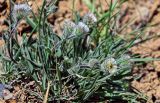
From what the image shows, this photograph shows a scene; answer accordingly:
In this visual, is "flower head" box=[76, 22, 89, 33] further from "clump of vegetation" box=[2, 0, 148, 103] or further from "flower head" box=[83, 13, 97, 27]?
"flower head" box=[83, 13, 97, 27]

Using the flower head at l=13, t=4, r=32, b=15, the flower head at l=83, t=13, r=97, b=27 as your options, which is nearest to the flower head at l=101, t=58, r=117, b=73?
the flower head at l=83, t=13, r=97, b=27

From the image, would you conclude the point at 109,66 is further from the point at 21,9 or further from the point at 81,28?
the point at 21,9

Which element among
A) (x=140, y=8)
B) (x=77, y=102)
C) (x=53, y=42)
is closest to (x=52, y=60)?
(x=53, y=42)

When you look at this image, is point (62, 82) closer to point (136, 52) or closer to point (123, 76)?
point (123, 76)

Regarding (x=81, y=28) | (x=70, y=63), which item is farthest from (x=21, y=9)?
(x=70, y=63)

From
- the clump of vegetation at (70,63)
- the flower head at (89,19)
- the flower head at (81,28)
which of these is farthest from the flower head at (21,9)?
the flower head at (89,19)

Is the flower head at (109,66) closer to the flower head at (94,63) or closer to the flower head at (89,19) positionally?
the flower head at (94,63)

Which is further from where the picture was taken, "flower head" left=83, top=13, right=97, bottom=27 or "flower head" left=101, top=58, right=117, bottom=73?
"flower head" left=83, top=13, right=97, bottom=27

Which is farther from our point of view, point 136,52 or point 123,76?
point 136,52
